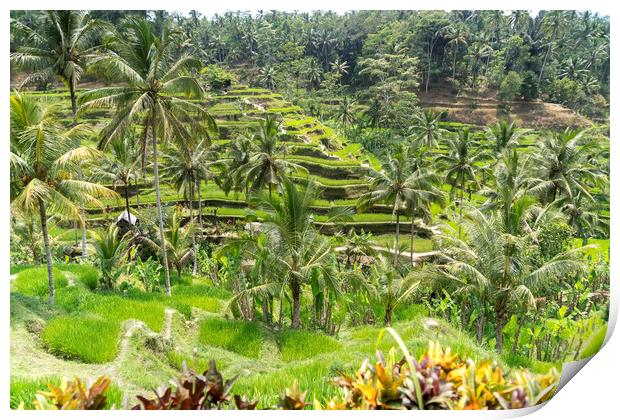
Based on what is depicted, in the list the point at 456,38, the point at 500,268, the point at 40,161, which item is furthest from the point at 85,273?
the point at 456,38

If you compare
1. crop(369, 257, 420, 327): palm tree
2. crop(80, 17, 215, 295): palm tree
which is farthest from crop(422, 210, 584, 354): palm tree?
crop(80, 17, 215, 295): palm tree

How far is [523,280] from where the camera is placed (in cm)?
767

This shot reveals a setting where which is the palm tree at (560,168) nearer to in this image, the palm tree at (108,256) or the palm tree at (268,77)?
the palm tree at (108,256)

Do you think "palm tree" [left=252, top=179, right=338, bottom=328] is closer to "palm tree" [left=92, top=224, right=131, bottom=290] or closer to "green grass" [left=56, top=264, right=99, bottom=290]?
"palm tree" [left=92, top=224, right=131, bottom=290]

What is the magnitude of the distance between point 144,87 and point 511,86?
26664 mm

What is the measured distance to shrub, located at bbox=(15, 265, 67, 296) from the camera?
7895 mm

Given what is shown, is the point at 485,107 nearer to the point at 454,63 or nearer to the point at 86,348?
the point at 454,63

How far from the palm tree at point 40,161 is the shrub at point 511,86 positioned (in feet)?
93.3

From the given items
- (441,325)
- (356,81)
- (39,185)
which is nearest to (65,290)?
(39,185)

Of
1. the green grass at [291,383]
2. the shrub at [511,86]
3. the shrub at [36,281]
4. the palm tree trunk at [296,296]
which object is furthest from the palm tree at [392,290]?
the shrub at [511,86]

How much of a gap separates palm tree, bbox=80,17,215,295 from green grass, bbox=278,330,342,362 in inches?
180

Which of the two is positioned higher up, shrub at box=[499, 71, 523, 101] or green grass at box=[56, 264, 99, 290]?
shrub at box=[499, 71, 523, 101]

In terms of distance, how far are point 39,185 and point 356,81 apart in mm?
27206

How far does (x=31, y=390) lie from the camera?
4598 millimetres
